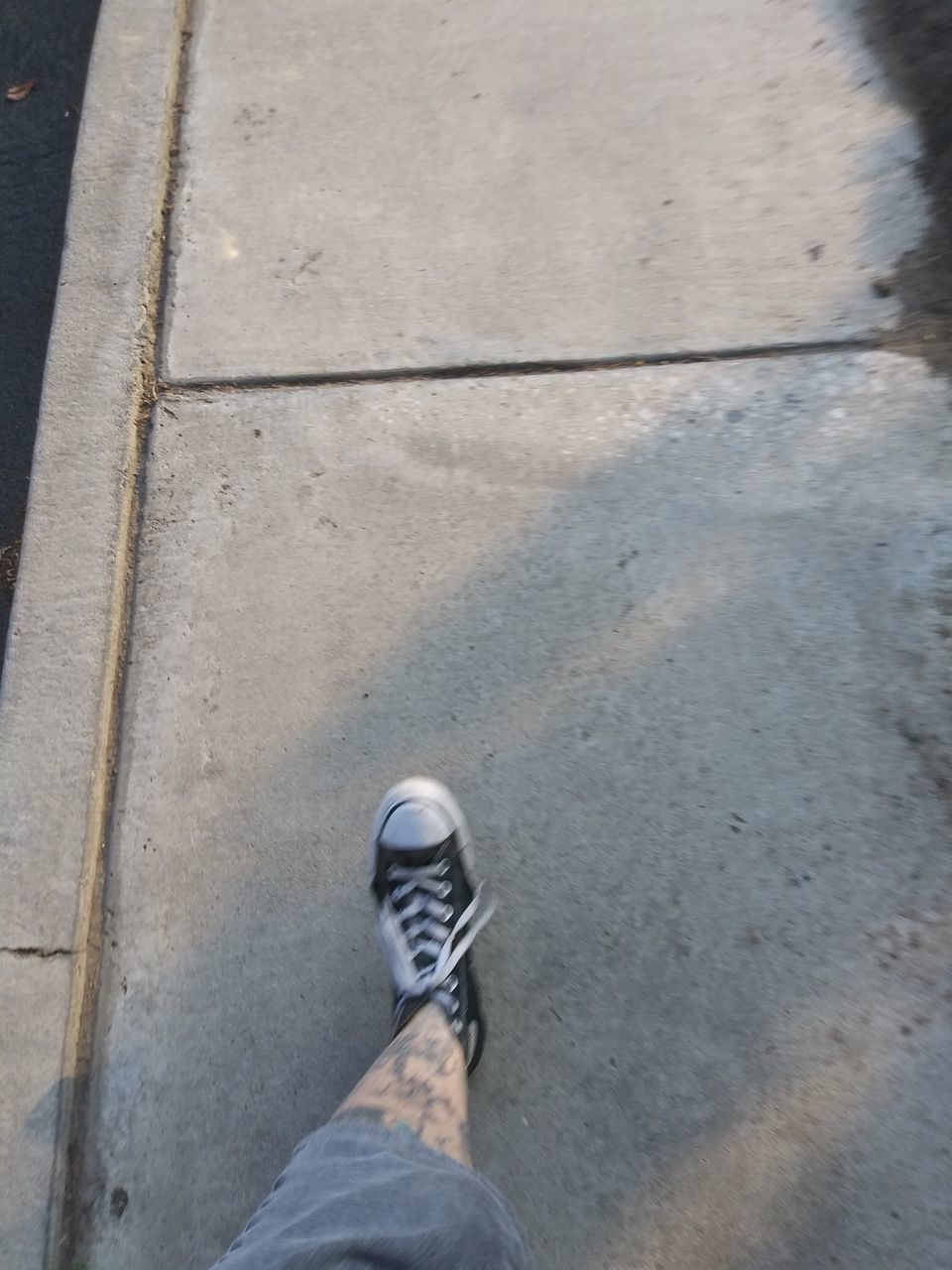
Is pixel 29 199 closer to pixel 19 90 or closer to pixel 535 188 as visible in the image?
pixel 19 90

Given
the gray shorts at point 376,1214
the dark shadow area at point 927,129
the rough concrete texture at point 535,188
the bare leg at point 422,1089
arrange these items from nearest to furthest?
the gray shorts at point 376,1214
the bare leg at point 422,1089
the dark shadow area at point 927,129
the rough concrete texture at point 535,188

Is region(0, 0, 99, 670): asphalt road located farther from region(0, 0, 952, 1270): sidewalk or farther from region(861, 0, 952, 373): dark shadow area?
region(861, 0, 952, 373): dark shadow area

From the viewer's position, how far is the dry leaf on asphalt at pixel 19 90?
2.56 metres

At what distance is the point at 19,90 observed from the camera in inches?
101

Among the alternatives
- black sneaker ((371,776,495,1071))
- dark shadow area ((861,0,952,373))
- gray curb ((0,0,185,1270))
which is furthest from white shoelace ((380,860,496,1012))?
dark shadow area ((861,0,952,373))

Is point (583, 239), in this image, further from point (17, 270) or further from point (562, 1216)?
point (562, 1216)

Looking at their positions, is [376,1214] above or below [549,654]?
below

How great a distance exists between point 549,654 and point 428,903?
0.50m

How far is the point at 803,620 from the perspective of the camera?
1682 mm

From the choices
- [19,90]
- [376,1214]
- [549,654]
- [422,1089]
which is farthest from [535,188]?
[376,1214]

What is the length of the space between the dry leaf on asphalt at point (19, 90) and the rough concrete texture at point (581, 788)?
1.30m

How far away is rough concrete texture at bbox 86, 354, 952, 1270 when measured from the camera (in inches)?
55.3

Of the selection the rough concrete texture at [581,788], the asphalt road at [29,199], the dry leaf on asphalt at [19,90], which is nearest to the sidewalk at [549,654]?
the rough concrete texture at [581,788]

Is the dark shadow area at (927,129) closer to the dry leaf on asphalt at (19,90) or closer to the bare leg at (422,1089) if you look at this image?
the bare leg at (422,1089)
